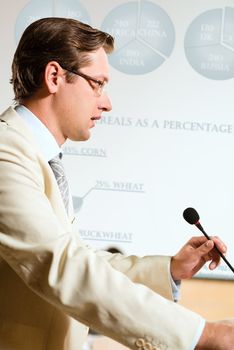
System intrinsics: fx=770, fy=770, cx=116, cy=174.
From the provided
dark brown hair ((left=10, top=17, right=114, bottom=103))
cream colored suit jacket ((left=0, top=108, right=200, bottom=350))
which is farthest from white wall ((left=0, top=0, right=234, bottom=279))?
cream colored suit jacket ((left=0, top=108, right=200, bottom=350))

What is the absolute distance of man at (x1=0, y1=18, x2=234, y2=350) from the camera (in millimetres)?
1377

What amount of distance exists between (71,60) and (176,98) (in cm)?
149

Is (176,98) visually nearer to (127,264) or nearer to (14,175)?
(127,264)

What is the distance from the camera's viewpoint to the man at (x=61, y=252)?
138 centimetres

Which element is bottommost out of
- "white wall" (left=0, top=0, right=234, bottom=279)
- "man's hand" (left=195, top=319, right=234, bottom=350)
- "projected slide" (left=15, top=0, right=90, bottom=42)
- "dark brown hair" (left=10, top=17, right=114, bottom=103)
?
"white wall" (left=0, top=0, right=234, bottom=279)

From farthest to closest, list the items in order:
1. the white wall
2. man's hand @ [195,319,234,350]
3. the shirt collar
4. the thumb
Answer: the white wall < the thumb < the shirt collar < man's hand @ [195,319,234,350]

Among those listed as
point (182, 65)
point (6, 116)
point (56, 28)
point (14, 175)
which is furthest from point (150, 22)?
point (14, 175)

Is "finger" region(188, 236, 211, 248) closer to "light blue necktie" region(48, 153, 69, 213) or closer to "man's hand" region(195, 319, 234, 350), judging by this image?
"light blue necktie" region(48, 153, 69, 213)

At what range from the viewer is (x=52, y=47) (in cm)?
185

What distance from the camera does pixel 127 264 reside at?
206cm

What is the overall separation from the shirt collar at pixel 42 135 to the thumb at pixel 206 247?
0.43 metres

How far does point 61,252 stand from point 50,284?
6 cm

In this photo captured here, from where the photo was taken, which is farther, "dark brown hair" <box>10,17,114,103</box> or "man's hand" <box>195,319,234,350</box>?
"dark brown hair" <box>10,17,114,103</box>

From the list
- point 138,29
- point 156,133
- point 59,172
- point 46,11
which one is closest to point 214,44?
point 138,29
